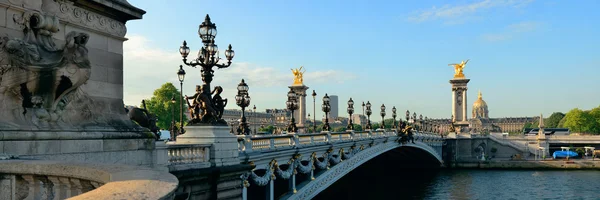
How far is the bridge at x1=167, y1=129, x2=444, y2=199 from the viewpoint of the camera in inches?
550

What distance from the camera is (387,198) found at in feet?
135

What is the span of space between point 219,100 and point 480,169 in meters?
57.3

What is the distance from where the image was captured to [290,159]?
22.4m

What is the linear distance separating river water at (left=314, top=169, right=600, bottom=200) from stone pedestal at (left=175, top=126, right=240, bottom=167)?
874 inches

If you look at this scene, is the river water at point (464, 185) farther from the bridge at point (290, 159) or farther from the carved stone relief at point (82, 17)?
the carved stone relief at point (82, 17)

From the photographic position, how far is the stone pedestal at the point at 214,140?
575 inches

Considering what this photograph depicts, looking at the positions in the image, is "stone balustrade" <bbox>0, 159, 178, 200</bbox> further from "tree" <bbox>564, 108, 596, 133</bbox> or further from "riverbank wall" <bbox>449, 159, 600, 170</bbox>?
"tree" <bbox>564, 108, 596, 133</bbox>

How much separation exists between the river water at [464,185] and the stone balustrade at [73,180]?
30.3 meters

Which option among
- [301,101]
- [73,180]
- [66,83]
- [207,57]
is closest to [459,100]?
[301,101]

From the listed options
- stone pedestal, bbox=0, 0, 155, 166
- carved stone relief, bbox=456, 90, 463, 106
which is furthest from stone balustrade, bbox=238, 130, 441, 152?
carved stone relief, bbox=456, 90, 463, 106

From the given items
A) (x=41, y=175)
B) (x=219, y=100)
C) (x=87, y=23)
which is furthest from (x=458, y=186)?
(x=41, y=175)

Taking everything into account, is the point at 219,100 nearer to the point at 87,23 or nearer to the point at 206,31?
the point at 206,31

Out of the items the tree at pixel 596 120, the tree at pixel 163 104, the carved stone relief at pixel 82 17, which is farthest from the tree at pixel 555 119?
the carved stone relief at pixel 82 17

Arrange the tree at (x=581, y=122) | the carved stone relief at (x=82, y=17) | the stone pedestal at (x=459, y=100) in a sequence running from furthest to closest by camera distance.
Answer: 1. the tree at (x=581, y=122)
2. the stone pedestal at (x=459, y=100)
3. the carved stone relief at (x=82, y=17)
